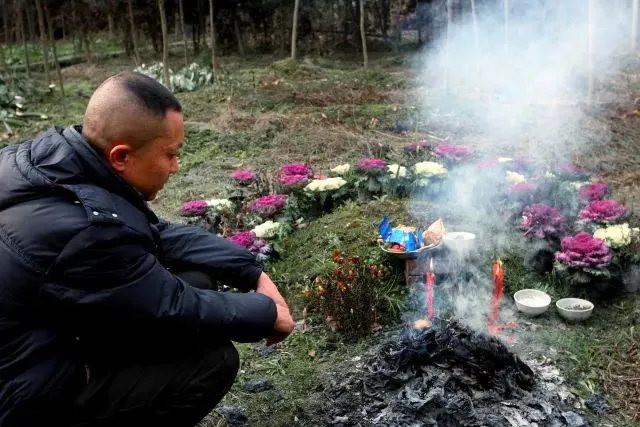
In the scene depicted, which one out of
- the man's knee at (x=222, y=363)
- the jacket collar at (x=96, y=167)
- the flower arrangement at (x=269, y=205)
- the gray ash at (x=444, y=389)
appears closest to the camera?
the jacket collar at (x=96, y=167)

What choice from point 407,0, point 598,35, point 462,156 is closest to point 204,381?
point 462,156

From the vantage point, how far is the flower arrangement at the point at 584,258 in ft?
12.9

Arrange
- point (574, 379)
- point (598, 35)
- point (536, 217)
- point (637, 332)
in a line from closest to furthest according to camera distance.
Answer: point (574, 379) < point (637, 332) < point (536, 217) < point (598, 35)

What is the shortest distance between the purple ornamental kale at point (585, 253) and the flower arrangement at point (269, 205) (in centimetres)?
226

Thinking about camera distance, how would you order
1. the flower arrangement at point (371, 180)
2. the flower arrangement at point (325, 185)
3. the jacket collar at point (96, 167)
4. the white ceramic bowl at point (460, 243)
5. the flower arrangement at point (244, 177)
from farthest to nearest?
the flower arrangement at point (244, 177) → the flower arrangement at point (371, 180) → the flower arrangement at point (325, 185) → the white ceramic bowl at point (460, 243) → the jacket collar at point (96, 167)

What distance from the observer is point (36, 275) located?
2.00m

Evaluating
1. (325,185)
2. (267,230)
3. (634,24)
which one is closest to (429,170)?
(325,185)

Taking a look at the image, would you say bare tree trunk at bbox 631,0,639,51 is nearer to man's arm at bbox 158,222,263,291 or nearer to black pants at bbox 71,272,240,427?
man's arm at bbox 158,222,263,291

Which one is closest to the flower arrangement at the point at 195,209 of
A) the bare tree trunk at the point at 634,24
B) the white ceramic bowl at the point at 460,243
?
the white ceramic bowl at the point at 460,243

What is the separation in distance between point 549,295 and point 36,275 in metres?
3.22

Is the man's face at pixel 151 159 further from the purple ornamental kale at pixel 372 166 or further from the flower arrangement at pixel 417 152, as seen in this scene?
the flower arrangement at pixel 417 152

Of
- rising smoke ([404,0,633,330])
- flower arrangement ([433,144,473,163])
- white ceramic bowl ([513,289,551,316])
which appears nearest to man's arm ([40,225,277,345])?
white ceramic bowl ([513,289,551,316])

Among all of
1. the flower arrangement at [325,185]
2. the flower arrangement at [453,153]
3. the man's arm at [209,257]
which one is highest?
the man's arm at [209,257]

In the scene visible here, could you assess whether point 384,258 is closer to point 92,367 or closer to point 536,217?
point 536,217
